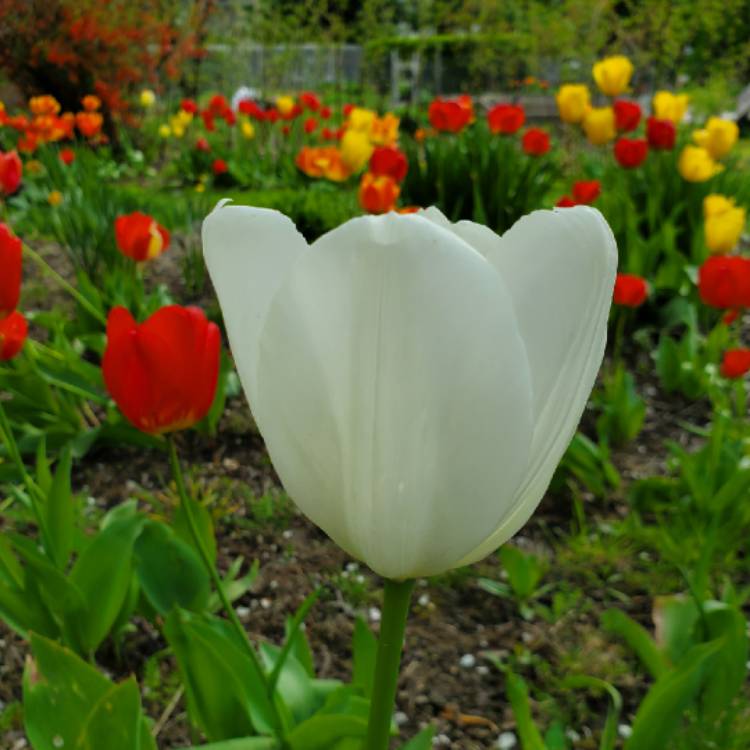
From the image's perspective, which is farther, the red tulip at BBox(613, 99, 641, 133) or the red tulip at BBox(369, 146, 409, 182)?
the red tulip at BBox(613, 99, 641, 133)

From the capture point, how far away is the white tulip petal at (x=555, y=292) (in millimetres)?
518

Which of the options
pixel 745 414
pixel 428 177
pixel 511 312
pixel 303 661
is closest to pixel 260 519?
pixel 303 661

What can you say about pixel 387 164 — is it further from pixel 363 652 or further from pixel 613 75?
pixel 613 75

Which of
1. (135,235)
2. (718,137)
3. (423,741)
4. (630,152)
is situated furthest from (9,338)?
→ (718,137)

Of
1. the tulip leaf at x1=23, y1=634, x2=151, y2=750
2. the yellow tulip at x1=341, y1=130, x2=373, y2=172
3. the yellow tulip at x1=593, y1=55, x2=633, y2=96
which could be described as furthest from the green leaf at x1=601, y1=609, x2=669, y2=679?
the yellow tulip at x1=593, y1=55, x2=633, y2=96

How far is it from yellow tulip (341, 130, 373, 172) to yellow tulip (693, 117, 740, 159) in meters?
1.37

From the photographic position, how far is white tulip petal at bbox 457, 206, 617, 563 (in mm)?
518

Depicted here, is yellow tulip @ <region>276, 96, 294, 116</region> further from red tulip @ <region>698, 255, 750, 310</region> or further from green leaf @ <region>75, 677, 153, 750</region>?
green leaf @ <region>75, 677, 153, 750</region>

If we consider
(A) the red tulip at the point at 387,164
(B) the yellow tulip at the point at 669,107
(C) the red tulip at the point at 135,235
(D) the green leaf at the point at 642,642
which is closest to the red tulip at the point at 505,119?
(B) the yellow tulip at the point at 669,107

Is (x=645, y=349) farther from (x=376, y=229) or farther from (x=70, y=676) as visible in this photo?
(x=376, y=229)

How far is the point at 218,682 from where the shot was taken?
3.61 feet

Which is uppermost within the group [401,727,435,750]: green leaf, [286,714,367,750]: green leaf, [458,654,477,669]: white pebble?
[401,727,435,750]: green leaf

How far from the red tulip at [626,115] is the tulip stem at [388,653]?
341cm

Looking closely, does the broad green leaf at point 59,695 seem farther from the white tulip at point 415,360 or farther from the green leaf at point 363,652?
the white tulip at point 415,360
